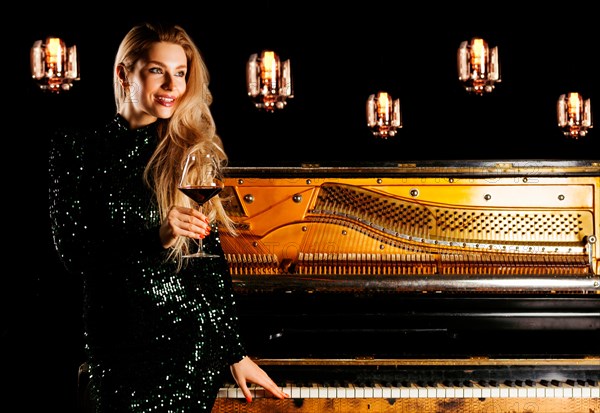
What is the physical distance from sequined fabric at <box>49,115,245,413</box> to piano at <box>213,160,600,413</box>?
1094 millimetres

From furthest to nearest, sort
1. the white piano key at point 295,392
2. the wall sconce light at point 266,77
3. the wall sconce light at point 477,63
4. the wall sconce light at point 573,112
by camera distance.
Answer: the wall sconce light at point 573,112 → the wall sconce light at point 477,63 → the wall sconce light at point 266,77 → the white piano key at point 295,392

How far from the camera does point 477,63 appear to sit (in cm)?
671

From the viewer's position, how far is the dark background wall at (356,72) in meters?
7.65

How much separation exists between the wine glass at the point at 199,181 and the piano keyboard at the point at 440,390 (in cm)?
119

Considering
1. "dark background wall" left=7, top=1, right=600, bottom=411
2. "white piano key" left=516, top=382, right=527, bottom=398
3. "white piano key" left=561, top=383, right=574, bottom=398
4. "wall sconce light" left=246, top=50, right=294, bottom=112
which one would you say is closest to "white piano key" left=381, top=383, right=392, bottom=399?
"white piano key" left=516, top=382, right=527, bottom=398

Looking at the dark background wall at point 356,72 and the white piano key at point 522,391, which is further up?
the dark background wall at point 356,72

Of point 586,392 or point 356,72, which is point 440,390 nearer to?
point 586,392

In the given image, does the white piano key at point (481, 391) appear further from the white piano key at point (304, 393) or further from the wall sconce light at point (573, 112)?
the wall sconce light at point (573, 112)

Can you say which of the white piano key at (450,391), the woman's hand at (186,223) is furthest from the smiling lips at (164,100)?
the white piano key at (450,391)

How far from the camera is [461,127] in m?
8.44

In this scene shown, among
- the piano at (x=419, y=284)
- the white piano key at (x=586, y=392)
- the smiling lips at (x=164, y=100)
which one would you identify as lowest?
the white piano key at (x=586, y=392)

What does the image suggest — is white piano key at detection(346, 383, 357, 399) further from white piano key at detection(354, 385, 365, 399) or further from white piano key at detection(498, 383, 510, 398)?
white piano key at detection(498, 383, 510, 398)

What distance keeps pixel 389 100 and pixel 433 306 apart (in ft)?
14.0

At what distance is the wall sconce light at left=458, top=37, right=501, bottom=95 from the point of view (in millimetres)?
6695
